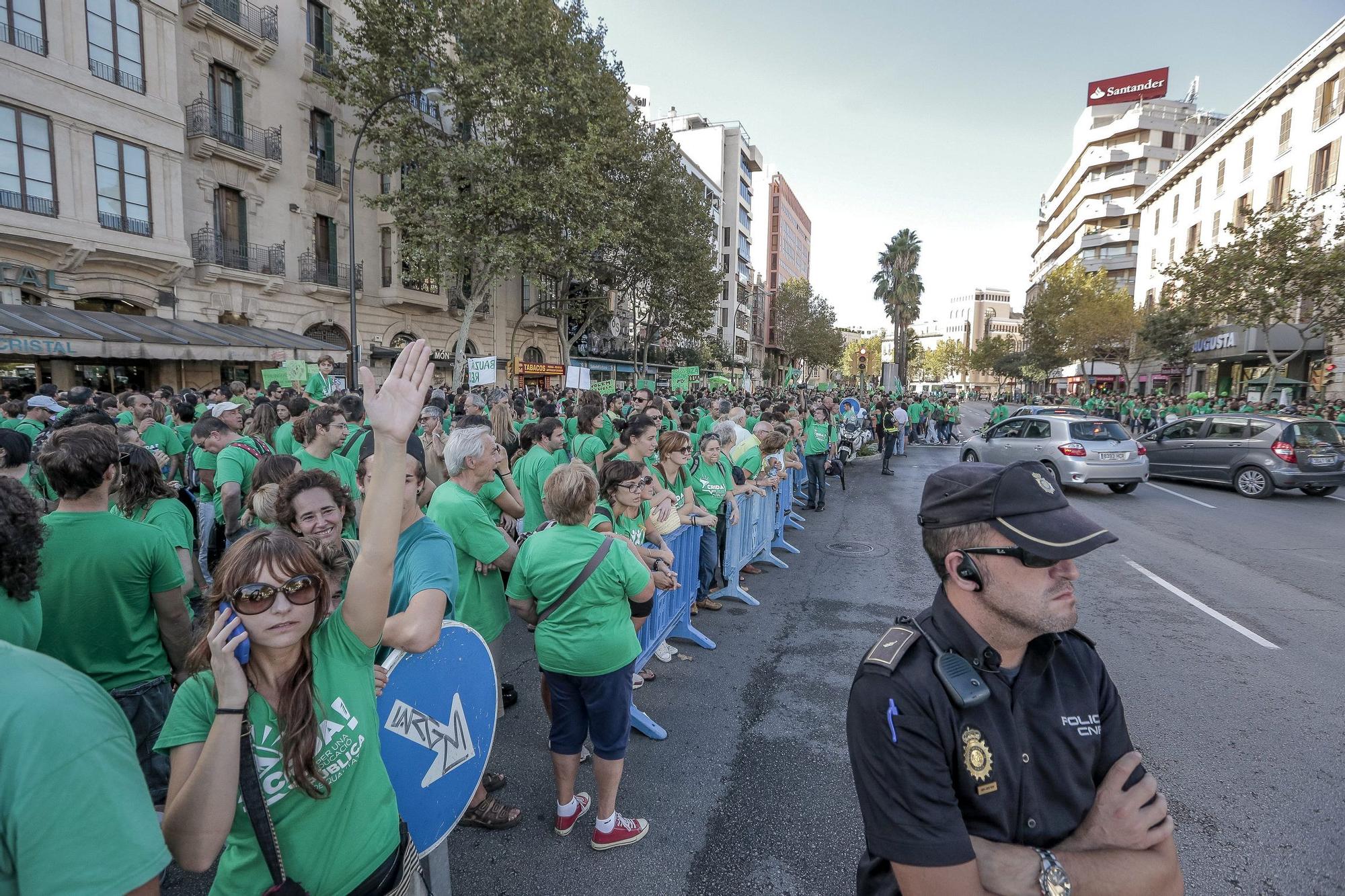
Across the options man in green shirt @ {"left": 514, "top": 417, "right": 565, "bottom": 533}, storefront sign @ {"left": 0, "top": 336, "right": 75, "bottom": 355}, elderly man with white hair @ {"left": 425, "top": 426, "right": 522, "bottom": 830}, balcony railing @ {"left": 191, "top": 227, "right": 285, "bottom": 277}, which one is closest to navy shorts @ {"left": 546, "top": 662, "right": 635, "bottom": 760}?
elderly man with white hair @ {"left": 425, "top": 426, "right": 522, "bottom": 830}

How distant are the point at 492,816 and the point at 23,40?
69.2ft

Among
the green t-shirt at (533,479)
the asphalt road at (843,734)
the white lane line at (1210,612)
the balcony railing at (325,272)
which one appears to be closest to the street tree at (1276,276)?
the asphalt road at (843,734)

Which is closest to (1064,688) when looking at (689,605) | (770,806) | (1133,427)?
(770,806)

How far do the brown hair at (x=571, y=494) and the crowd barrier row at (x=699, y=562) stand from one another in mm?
1269

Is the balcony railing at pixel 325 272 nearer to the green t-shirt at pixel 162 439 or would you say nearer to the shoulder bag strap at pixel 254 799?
the green t-shirt at pixel 162 439

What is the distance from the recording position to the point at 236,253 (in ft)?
66.4

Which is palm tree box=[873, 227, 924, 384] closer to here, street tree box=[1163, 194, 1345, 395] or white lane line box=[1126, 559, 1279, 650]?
street tree box=[1163, 194, 1345, 395]

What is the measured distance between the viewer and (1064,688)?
66.9 inches

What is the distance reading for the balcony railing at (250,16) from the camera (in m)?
19.3

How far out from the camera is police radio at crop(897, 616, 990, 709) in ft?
4.99

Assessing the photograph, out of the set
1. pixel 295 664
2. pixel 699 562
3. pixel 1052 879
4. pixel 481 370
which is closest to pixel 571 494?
pixel 295 664

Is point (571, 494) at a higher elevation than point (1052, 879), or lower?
higher

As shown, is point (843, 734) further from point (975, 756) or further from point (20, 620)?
point (20, 620)

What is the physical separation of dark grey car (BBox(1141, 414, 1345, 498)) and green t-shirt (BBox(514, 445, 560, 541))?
14185mm
